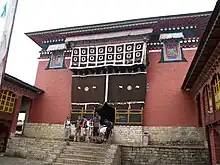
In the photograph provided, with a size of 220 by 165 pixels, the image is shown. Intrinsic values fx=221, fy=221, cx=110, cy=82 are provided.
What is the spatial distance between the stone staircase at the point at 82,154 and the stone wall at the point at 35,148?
1.22 feet

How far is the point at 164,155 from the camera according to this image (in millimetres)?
9344

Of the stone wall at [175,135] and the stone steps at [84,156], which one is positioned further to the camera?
the stone wall at [175,135]

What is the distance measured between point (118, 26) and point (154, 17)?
7.37 ft

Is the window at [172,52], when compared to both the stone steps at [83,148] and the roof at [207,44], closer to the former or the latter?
the roof at [207,44]

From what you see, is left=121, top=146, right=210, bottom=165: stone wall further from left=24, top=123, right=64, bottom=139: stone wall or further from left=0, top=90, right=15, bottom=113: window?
left=0, top=90, right=15, bottom=113: window

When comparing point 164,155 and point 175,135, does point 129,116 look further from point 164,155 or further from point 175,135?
point 164,155

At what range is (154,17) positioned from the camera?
13203mm

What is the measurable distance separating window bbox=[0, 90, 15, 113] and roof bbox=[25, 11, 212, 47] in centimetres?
511

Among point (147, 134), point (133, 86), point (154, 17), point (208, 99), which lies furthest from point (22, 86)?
point (208, 99)

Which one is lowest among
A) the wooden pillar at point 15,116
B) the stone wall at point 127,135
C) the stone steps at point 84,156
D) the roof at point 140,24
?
the stone steps at point 84,156

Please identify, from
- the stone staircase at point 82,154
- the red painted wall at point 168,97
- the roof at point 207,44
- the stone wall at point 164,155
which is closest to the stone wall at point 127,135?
the red painted wall at point 168,97

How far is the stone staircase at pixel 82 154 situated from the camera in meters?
8.24

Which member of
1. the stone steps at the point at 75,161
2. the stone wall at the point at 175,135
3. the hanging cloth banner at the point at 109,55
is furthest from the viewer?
the hanging cloth banner at the point at 109,55

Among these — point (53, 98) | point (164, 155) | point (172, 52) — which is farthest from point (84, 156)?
point (172, 52)
